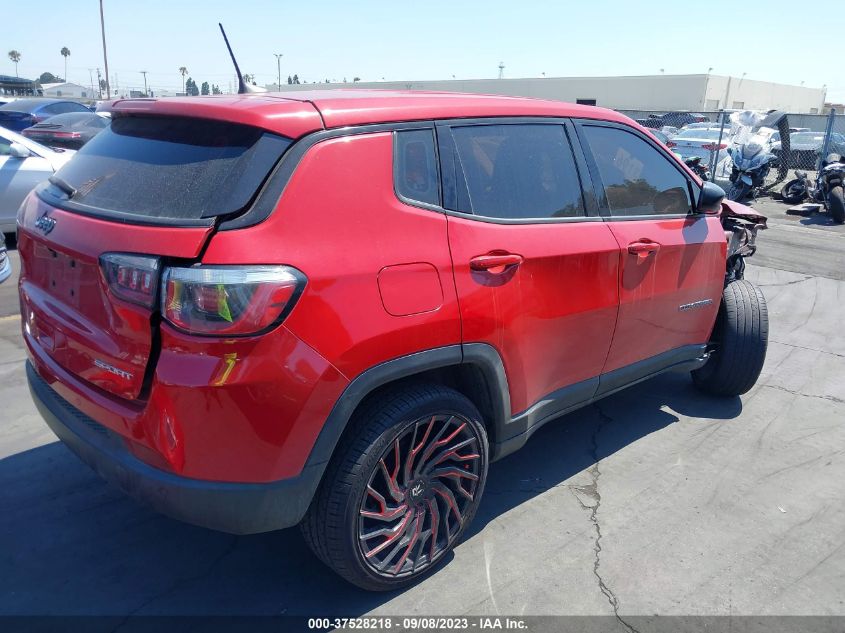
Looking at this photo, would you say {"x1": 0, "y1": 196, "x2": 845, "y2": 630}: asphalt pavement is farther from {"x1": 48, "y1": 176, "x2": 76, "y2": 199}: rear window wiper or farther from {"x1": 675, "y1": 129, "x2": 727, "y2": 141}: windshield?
{"x1": 675, "y1": 129, "x2": 727, "y2": 141}: windshield

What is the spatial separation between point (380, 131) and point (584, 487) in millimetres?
2147

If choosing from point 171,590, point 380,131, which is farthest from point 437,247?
point 171,590

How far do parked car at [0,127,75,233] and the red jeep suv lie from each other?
5.71 metres

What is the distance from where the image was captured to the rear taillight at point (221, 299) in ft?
6.72

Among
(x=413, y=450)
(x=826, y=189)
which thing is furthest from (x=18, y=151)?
(x=826, y=189)

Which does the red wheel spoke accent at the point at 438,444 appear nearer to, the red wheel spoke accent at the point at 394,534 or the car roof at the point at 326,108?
the red wheel spoke accent at the point at 394,534

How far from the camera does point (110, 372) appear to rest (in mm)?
2295

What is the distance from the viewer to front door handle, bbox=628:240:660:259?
11.2ft

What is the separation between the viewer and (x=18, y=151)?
25.0ft

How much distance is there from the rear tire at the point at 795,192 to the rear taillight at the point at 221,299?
50.1ft

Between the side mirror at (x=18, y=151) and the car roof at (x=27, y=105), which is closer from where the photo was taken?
the side mirror at (x=18, y=151)

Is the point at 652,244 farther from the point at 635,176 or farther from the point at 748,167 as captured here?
the point at 748,167

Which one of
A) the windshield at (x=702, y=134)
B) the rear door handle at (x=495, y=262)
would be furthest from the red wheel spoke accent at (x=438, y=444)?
the windshield at (x=702, y=134)

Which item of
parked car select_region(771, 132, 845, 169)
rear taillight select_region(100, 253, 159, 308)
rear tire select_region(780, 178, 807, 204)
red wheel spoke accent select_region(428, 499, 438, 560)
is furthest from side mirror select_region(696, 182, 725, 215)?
rear tire select_region(780, 178, 807, 204)
